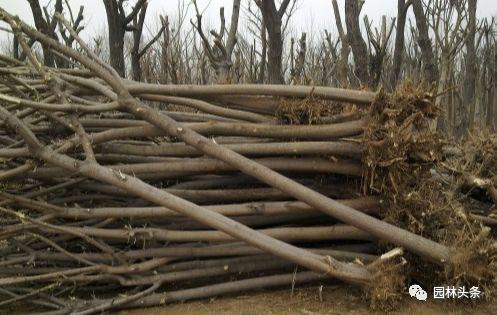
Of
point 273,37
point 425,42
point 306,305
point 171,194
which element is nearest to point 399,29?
point 425,42

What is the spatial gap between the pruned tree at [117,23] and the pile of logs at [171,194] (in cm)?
410

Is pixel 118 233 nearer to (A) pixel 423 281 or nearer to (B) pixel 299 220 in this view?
(B) pixel 299 220

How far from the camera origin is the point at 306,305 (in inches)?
130

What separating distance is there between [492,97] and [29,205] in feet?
48.3

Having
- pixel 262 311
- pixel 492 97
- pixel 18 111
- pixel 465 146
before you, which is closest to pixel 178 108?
pixel 18 111

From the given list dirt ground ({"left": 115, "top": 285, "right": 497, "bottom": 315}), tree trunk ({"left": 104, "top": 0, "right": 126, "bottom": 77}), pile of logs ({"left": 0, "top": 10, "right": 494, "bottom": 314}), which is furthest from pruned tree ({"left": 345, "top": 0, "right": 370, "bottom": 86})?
dirt ground ({"left": 115, "top": 285, "right": 497, "bottom": 315})

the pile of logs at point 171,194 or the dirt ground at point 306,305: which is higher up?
the pile of logs at point 171,194

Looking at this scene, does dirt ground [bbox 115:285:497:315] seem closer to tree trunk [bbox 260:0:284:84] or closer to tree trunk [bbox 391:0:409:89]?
tree trunk [bbox 260:0:284:84]

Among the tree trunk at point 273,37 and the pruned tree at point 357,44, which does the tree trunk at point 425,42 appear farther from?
the tree trunk at point 273,37

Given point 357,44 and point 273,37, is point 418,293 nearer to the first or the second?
point 357,44

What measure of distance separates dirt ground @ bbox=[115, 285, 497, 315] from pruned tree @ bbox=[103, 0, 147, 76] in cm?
504

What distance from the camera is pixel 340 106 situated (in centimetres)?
353

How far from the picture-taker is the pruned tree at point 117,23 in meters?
7.75

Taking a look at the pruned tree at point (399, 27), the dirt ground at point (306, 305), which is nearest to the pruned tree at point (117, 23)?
the pruned tree at point (399, 27)
